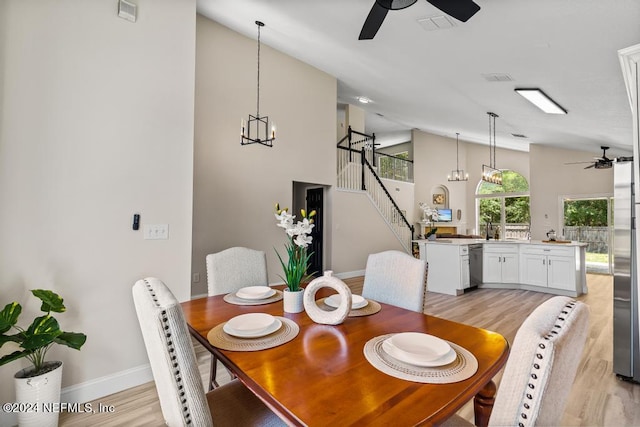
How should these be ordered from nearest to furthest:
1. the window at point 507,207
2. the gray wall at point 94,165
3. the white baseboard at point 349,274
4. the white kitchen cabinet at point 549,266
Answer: the gray wall at point 94,165, the white kitchen cabinet at point 549,266, the white baseboard at point 349,274, the window at point 507,207

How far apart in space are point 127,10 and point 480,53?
3360 millimetres


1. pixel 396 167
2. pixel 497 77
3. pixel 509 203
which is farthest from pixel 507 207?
pixel 497 77

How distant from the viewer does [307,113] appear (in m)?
5.99

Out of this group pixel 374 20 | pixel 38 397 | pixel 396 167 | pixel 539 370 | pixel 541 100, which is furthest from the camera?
pixel 396 167

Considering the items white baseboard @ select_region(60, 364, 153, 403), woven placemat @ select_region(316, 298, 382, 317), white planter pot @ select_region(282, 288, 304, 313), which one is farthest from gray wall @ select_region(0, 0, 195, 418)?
woven placemat @ select_region(316, 298, 382, 317)

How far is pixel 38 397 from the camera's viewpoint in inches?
71.0

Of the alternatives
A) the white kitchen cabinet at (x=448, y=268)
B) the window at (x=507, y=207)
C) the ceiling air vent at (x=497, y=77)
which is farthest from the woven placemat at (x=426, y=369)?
the window at (x=507, y=207)

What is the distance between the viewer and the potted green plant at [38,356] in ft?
5.61

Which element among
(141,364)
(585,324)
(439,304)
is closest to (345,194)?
(439,304)

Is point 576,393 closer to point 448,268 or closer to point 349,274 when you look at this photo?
point 448,268

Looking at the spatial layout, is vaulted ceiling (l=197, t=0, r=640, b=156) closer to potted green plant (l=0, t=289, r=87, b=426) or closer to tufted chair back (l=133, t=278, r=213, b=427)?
tufted chair back (l=133, t=278, r=213, b=427)

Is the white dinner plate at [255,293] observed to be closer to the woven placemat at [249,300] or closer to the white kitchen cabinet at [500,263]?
the woven placemat at [249,300]

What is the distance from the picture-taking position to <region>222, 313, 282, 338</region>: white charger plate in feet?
4.32

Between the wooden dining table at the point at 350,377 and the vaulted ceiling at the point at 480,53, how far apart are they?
260 centimetres
